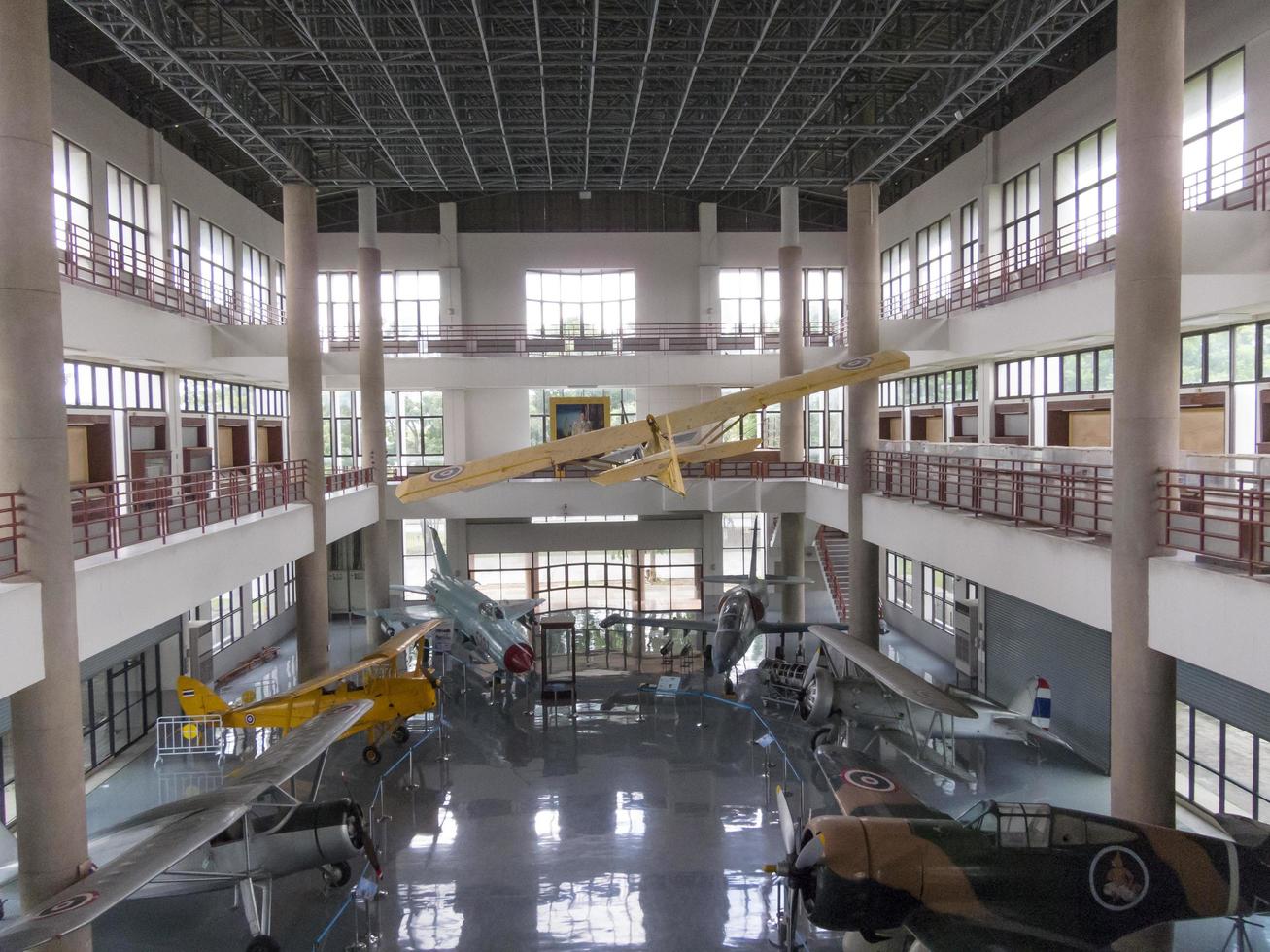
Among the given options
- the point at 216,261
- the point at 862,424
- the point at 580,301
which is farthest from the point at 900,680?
the point at 580,301

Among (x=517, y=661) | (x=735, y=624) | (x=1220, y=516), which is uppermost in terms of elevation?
(x=1220, y=516)

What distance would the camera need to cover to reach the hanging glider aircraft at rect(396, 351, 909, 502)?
1394cm

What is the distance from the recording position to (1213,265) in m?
13.6

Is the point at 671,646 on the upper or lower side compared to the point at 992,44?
lower

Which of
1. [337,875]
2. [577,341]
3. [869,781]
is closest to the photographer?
[869,781]

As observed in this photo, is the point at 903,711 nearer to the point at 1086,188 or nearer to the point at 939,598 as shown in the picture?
the point at 939,598

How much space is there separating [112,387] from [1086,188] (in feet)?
80.1

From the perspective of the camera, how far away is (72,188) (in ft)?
67.1

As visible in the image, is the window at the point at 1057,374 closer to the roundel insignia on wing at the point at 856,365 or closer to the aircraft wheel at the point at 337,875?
the roundel insignia on wing at the point at 856,365

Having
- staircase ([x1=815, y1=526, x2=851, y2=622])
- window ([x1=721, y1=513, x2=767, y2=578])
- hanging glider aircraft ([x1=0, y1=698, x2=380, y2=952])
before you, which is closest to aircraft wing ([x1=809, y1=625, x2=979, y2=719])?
hanging glider aircraft ([x1=0, y1=698, x2=380, y2=952])

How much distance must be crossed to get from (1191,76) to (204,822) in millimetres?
21056

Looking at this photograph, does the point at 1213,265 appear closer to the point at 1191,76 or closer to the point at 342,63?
the point at 1191,76

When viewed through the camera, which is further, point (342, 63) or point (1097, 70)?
point (1097, 70)

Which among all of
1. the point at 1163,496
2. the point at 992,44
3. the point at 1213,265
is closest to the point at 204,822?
the point at 1163,496
